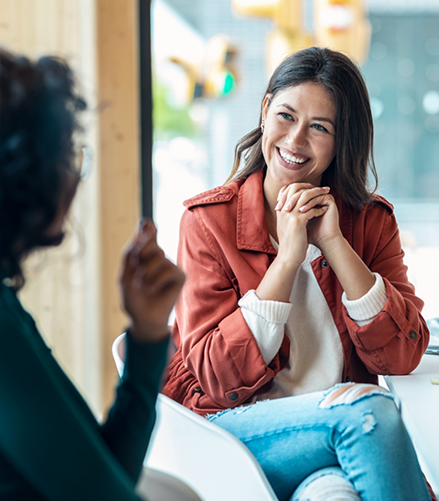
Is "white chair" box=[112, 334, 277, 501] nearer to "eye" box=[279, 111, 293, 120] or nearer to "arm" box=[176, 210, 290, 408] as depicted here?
"arm" box=[176, 210, 290, 408]

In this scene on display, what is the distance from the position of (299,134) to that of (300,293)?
36 cm

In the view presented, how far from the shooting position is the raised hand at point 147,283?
2.17 ft

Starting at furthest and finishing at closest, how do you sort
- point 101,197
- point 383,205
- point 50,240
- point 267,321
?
point 101,197
point 383,205
point 267,321
point 50,240

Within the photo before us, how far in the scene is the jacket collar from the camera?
1.28 m

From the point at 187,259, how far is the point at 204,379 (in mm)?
268

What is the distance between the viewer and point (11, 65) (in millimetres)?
602

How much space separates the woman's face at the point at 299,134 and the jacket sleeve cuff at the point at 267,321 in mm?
341

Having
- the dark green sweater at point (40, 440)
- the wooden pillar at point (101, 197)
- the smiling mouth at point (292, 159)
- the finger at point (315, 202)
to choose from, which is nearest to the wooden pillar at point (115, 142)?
the wooden pillar at point (101, 197)

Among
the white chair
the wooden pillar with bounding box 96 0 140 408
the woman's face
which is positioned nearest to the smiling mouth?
the woman's face

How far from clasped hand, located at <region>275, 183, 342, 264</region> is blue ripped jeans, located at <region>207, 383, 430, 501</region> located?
0.98 feet

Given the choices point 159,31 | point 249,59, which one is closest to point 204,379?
point 159,31

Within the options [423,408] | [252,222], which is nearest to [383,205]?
[252,222]

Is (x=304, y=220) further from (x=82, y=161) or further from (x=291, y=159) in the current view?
(x=82, y=161)

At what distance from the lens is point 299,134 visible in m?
1.28
